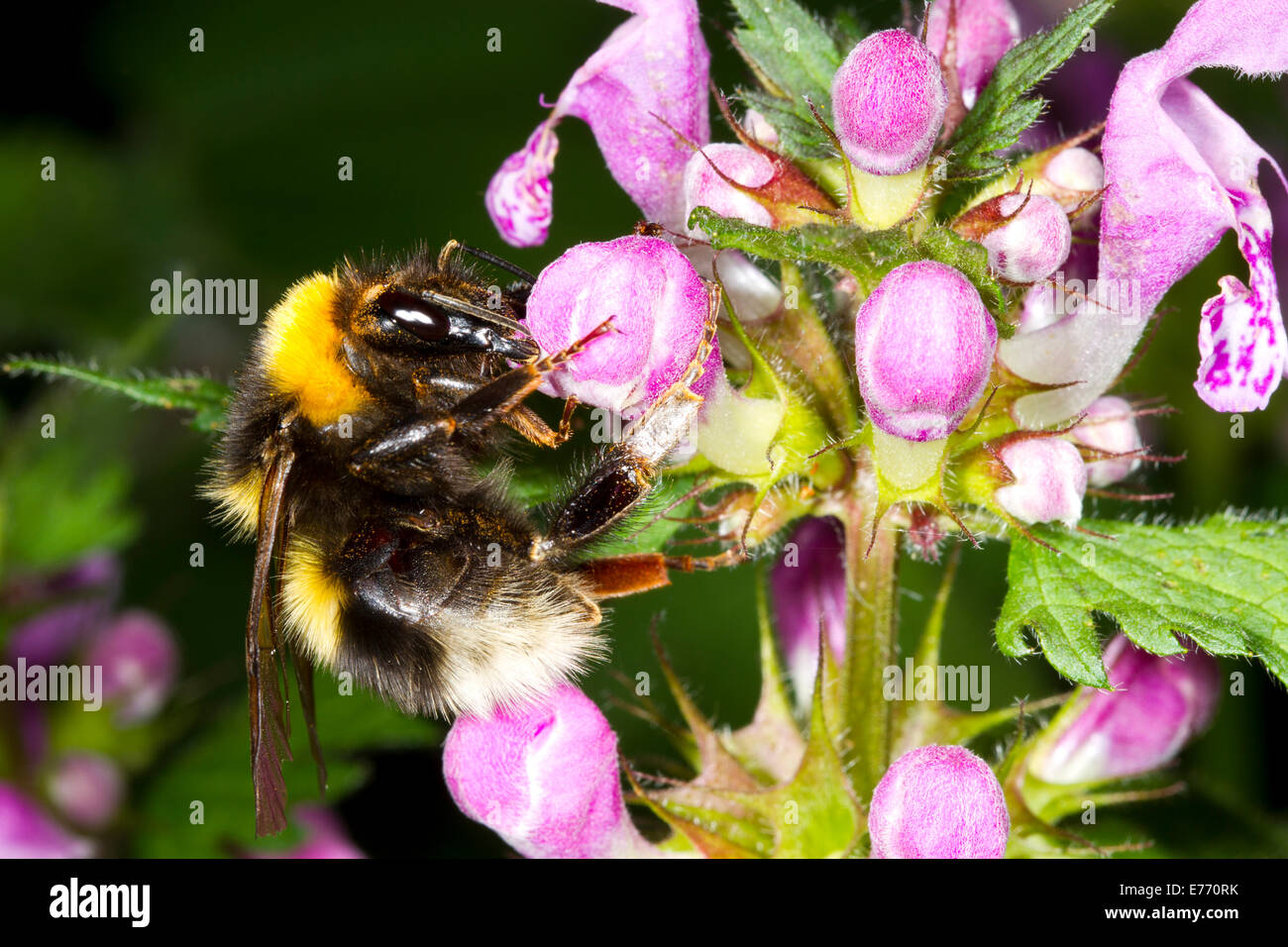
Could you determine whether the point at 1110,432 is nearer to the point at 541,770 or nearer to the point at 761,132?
the point at 761,132

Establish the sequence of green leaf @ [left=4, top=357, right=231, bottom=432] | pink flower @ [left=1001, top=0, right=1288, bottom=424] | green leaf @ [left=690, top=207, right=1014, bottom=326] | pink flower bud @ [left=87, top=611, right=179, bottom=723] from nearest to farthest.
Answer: green leaf @ [left=690, top=207, right=1014, bottom=326] < pink flower @ [left=1001, top=0, right=1288, bottom=424] < green leaf @ [left=4, top=357, right=231, bottom=432] < pink flower bud @ [left=87, top=611, right=179, bottom=723]

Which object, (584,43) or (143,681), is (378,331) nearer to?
(143,681)

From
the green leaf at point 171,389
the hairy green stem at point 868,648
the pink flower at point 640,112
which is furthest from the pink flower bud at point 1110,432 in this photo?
the green leaf at point 171,389

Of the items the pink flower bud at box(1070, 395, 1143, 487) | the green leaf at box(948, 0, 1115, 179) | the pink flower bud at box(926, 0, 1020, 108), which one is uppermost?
the pink flower bud at box(926, 0, 1020, 108)

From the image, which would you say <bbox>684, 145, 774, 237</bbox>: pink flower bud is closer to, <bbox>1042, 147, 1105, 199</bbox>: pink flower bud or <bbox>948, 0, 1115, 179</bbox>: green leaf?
<bbox>948, 0, 1115, 179</bbox>: green leaf

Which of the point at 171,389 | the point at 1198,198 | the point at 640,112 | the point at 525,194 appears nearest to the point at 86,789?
the point at 171,389

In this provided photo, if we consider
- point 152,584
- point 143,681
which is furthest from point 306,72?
point 143,681

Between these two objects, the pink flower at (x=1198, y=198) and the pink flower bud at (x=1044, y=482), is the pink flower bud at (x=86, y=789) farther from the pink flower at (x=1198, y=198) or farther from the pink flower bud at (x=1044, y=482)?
the pink flower at (x=1198, y=198)

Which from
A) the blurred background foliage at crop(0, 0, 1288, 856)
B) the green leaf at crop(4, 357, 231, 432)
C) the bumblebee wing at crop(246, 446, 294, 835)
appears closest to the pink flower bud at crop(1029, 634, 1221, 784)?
the blurred background foliage at crop(0, 0, 1288, 856)
